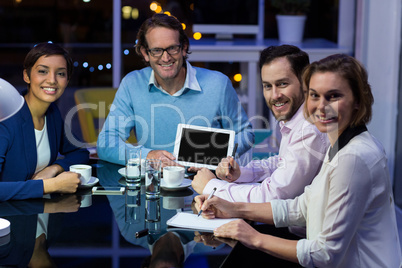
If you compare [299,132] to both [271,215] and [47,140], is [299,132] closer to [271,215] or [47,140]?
[271,215]

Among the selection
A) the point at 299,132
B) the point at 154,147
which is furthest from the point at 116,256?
the point at 154,147

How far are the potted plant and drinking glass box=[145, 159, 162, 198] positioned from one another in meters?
3.22

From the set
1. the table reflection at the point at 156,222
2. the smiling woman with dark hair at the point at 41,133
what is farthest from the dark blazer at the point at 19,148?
the table reflection at the point at 156,222

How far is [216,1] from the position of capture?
498 centimetres

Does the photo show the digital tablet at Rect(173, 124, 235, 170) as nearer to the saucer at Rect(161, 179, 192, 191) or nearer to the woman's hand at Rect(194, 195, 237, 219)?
the saucer at Rect(161, 179, 192, 191)

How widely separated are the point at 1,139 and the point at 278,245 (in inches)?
47.0

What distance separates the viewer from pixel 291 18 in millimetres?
4977

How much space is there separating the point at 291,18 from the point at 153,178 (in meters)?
3.24

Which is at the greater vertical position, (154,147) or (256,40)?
(256,40)

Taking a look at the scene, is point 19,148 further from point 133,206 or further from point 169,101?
point 169,101

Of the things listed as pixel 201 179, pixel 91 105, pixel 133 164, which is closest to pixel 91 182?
pixel 133 164

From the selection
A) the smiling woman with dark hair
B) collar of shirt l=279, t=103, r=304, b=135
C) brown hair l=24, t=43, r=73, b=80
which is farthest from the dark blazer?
collar of shirt l=279, t=103, r=304, b=135

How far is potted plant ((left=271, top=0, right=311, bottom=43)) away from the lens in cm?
500

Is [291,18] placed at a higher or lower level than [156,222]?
higher
